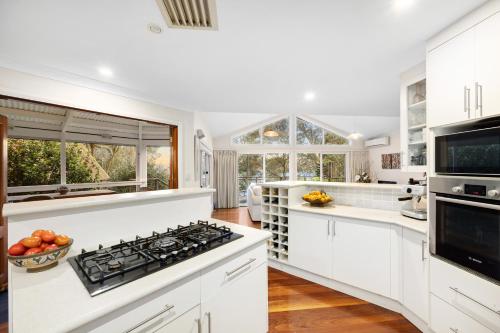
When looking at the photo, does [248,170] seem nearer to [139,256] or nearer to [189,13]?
[189,13]

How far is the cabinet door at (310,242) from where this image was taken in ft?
7.41

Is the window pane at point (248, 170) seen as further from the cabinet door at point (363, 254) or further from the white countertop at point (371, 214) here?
the cabinet door at point (363, 254)

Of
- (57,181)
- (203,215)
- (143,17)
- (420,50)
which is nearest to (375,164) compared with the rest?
(420,50)

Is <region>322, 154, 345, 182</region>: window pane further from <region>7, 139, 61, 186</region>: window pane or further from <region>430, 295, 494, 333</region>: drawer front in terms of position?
<region>7, 139, 61, 186</region>: window pane

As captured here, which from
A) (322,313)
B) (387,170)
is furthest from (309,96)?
(387,170)

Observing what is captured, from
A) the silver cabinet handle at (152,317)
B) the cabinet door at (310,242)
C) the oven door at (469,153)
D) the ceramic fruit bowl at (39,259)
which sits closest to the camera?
the silver cabinet handle at (152,317)

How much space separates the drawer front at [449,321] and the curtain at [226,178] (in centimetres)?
592

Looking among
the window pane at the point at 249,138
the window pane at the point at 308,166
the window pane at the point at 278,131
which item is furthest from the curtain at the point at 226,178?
the window pane at the point at 308,166

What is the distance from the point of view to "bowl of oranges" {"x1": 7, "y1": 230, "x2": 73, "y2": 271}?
0.88m

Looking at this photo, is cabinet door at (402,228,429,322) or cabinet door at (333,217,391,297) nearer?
cabinet door at (402,228,429,322)

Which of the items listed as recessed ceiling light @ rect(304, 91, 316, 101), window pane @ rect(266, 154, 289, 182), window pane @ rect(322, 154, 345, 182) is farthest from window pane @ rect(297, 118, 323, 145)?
recessed ceiling light @ rect(304, 91, 316, 101)

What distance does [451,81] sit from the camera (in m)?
1.37

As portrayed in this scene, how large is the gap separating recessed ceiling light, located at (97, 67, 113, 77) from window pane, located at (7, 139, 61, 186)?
381 centimetres

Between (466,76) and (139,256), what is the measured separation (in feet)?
7.00
